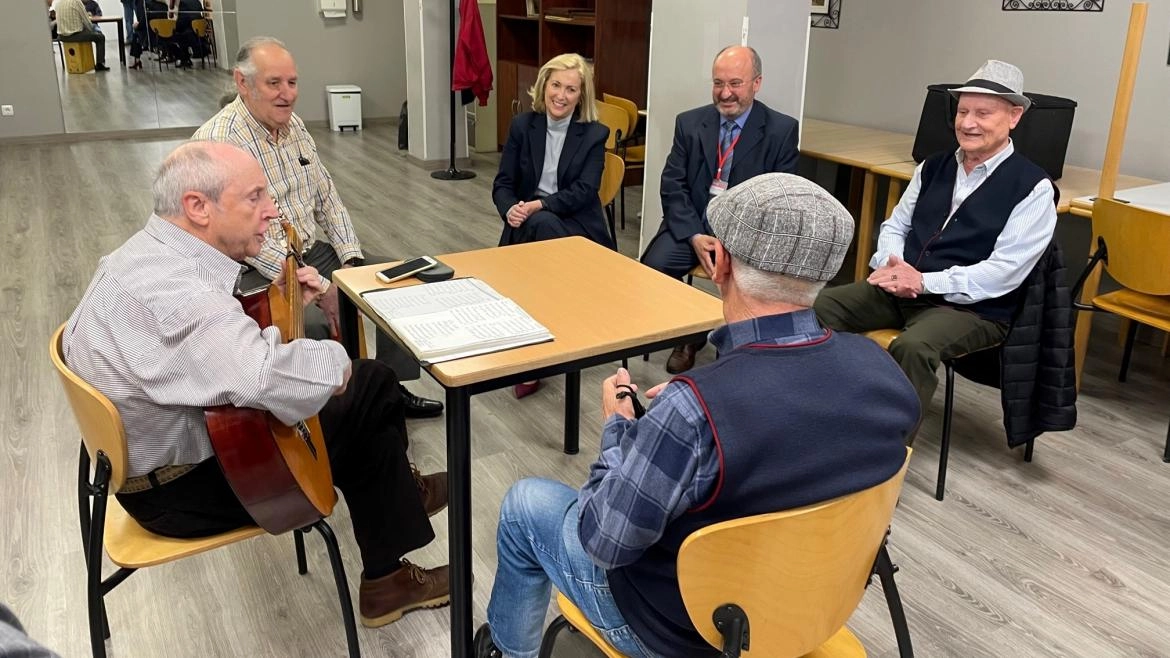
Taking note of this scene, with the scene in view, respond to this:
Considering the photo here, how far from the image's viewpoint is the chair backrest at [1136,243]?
2838 mm

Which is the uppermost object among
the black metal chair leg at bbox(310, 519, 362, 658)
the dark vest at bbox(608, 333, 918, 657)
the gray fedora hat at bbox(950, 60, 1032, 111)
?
the gray fedora hat at bbox(950, 60, 1032, 111)

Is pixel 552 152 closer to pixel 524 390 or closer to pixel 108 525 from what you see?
pixel 524 390

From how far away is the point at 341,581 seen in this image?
1827 millimetres

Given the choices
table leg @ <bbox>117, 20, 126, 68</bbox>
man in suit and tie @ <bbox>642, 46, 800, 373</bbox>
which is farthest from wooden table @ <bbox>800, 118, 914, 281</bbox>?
table leg @ <bbox>117, 20, 126, 68</bbox>

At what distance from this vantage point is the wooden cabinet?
20.2 ft

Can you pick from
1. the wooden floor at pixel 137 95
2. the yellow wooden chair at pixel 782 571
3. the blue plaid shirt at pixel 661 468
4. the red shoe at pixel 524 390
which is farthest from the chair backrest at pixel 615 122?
the wooden floor at pixel 137 95

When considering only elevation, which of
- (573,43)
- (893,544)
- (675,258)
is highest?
(573,43)

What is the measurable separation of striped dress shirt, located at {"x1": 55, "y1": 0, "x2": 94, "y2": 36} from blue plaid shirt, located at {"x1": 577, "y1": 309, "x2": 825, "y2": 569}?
8.48 meters

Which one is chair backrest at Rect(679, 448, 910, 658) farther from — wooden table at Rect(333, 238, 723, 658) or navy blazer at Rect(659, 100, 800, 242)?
navy blazer at Rect(659, 100, 800, 242)

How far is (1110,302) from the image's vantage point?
3.13 m

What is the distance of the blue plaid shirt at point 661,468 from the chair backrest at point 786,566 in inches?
3.1

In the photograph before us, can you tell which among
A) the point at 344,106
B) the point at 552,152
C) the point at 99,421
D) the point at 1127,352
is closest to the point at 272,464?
the point at 99,421

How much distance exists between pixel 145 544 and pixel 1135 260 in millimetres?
2961

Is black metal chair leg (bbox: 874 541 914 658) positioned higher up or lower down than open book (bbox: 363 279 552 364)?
lower down
